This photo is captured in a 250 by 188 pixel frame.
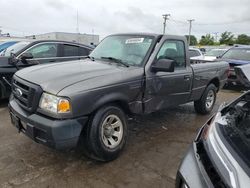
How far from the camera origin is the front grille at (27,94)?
10.9ft

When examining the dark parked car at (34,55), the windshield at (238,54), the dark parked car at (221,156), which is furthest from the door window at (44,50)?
the windshield at (238,54)

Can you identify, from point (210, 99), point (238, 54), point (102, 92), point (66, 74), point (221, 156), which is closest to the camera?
point (221, 156)

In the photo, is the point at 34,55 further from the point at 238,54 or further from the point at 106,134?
the point at 238,54

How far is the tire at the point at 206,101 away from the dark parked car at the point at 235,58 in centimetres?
377

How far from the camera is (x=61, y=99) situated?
3125 mm

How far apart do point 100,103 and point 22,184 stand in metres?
1.34

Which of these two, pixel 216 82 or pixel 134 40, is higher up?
pixel 134 40

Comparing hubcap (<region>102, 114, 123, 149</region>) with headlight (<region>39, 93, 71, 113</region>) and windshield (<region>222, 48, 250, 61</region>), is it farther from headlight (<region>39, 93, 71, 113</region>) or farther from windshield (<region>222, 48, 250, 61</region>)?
windshield (<region>222, 48, 250, 61</region>)

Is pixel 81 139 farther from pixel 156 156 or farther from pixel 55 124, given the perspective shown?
pixel 156 156

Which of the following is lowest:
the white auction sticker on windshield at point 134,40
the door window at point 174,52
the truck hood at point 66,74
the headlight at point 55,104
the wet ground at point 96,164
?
the wet ground at point 96,164

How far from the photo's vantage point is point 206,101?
6.27 meters

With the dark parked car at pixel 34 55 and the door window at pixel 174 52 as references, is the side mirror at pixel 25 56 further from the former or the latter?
the door window at pixel 174 52

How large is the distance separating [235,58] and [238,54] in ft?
1.17

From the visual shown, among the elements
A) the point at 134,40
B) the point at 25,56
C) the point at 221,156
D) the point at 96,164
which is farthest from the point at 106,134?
the point at 25,56
